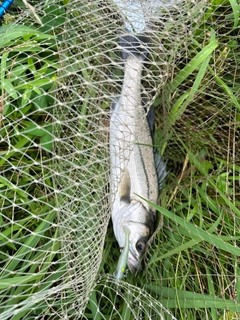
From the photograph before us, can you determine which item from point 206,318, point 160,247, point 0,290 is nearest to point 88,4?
point 160,247

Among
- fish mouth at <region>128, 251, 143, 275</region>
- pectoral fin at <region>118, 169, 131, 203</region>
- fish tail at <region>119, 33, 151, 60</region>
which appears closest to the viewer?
fish tail at <region>119, 33, 151, 60</region>

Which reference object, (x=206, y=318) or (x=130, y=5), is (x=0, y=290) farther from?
(x=130, y=5)

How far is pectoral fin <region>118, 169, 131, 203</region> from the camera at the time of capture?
217 centimetres

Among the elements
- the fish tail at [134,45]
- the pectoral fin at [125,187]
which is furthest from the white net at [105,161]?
the pectoral fin at [125,187]

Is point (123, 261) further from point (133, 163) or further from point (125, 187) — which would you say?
point (133, 163)

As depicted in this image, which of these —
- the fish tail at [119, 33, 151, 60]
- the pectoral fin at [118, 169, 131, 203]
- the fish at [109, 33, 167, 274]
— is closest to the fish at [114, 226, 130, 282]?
the fish at [109, 33, 167, 274]

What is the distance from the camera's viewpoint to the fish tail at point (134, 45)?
1905 millimetres

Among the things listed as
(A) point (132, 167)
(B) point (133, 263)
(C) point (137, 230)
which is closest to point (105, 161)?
(A) point (132, 167)

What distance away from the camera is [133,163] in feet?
7.29

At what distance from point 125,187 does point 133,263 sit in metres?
0.40

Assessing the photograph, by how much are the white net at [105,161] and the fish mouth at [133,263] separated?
0.05 metres

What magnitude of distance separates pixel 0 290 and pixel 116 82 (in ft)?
3.69

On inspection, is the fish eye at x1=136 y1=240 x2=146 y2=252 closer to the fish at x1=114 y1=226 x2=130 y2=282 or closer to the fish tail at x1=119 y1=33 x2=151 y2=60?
the fish at x1=114 y1=226 x2=130 y2=282

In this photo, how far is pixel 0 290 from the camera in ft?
6.22
